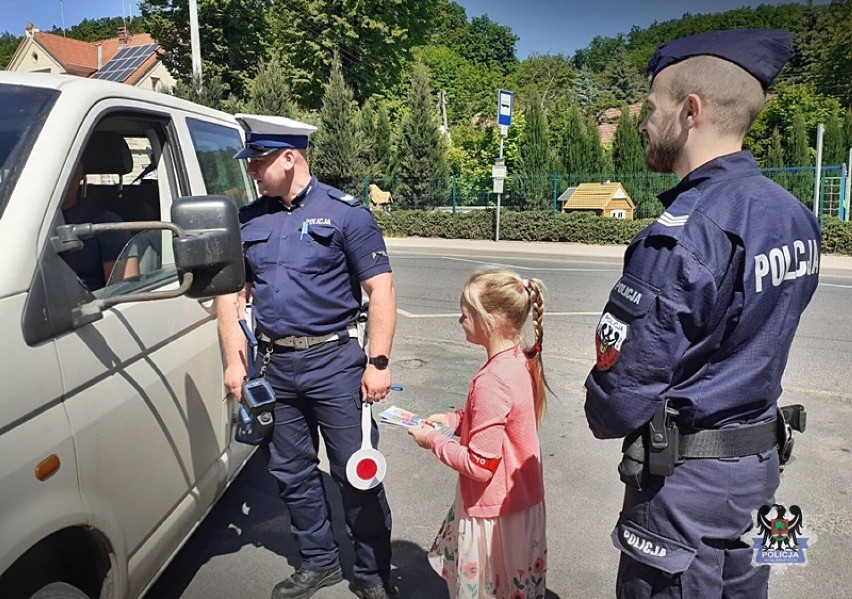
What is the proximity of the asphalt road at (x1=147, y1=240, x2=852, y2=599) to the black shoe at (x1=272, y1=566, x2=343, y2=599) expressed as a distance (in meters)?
0.05

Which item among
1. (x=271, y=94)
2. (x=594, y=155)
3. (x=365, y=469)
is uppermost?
(x=271, y=94)

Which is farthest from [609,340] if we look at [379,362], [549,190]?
[549,190]

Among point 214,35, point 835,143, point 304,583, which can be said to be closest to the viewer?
point 304,583

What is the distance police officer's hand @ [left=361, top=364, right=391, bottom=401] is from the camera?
2609 millimetres

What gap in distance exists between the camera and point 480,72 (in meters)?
74.6

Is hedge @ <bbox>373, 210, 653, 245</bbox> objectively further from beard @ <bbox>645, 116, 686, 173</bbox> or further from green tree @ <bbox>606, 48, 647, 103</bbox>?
green tree @ <bbox>606, 48, 647, 103</bbox>

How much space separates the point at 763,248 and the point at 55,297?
174 cm

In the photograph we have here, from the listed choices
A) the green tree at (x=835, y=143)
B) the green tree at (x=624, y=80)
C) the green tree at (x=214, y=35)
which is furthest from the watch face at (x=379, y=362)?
the green tree at (x=624, y=80)

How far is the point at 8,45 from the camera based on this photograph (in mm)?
49688

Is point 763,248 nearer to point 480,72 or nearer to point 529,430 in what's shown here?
point 529,430

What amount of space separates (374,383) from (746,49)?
1.71m

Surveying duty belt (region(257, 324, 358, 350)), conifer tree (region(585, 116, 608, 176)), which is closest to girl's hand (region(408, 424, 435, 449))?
duty belt (region(257, 324, 358, 350))

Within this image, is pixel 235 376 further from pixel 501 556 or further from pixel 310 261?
pixel 501 556

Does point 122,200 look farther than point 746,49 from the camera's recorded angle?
Yes
